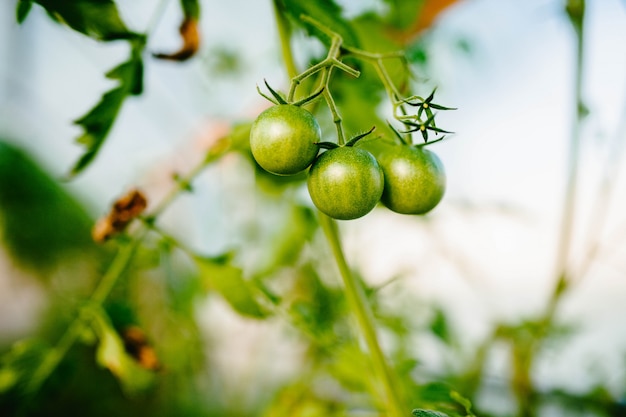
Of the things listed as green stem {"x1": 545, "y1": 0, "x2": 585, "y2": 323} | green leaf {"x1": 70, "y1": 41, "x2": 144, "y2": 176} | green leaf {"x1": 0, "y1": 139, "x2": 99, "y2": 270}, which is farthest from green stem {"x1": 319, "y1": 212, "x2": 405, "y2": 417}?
green leaf {"x1": 0, "y1": 139, "x2": 99, "y2": 270}

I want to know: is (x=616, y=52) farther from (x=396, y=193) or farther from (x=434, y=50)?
(x=396, y=193)

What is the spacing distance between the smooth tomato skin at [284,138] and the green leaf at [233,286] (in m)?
0.36

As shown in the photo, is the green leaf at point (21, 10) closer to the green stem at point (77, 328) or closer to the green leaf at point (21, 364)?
the green stem at point (77, 328)

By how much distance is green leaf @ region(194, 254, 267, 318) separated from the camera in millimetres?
823

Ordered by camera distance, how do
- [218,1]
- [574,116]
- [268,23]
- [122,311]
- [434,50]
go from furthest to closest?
[218,1] < [268,23] < [434,50] < [574,116] < [122,311]

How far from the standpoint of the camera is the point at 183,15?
77 centimetres

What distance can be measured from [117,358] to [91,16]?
581mm

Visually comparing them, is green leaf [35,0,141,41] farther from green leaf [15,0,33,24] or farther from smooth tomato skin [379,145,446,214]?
smooth tomato skin [379,145,446,214]

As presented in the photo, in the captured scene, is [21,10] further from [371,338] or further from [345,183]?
[371,338]

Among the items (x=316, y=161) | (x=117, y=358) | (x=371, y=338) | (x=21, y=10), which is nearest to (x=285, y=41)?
(x=316, y=161)

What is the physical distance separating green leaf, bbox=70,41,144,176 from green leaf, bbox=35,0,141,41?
0.04 metres

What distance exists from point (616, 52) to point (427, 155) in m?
1.15

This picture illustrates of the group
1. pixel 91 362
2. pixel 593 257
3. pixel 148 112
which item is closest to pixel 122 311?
pixel 593 257

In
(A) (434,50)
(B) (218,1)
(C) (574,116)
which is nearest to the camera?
(C) (574,116)
